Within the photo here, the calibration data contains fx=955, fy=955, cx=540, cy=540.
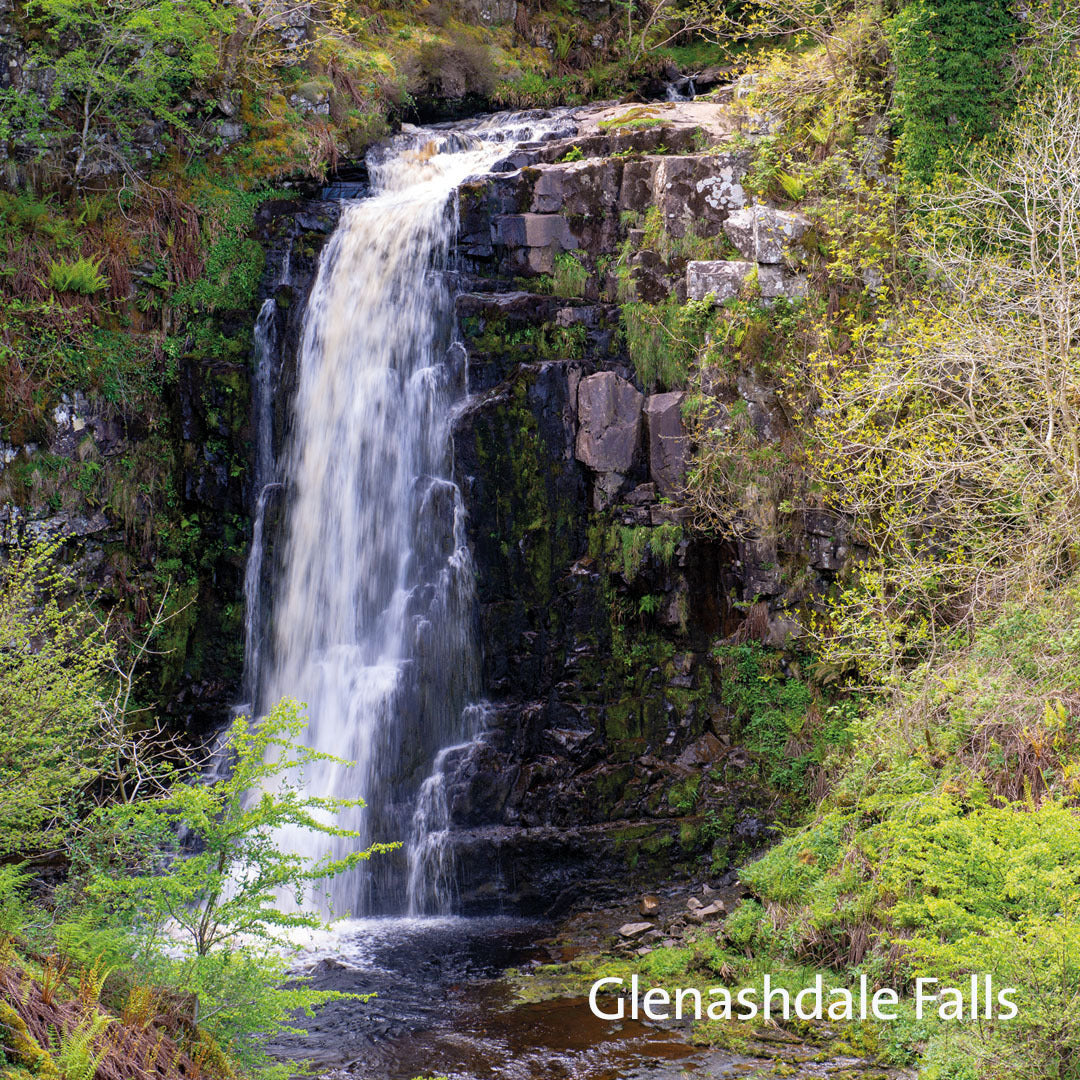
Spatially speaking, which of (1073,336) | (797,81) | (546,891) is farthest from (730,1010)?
(797,81)

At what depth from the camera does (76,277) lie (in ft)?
46.6

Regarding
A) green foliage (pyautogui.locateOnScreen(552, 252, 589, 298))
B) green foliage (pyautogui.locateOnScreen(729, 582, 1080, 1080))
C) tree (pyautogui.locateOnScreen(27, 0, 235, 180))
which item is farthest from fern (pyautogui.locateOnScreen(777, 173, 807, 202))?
tree (pyautogui.locateOnScreen(27, 0, 235, 180))

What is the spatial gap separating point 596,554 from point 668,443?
179cm

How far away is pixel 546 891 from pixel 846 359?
24.6 ft

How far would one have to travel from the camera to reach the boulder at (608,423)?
42.7ft

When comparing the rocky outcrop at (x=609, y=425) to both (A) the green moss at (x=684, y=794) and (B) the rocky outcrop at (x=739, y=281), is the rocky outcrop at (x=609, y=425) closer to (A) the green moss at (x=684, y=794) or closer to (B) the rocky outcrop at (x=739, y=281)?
(B) the rocky outcrop at (x=739, y=281)

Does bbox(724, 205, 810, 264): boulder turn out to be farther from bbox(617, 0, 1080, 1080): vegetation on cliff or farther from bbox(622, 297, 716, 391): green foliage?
bbox(622, 297, 716, 391): green foliage

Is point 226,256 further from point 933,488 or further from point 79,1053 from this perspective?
point 79,1053

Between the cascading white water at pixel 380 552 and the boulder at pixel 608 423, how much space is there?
1859 millimetres

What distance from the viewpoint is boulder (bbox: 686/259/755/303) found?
12.9m

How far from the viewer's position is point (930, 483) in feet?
32.4

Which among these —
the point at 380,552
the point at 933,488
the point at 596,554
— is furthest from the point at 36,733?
the point at 933,488

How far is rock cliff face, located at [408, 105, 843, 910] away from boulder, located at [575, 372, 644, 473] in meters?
0.03

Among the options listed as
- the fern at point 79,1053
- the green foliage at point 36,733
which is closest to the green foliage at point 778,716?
the green foliage at point 36,733
